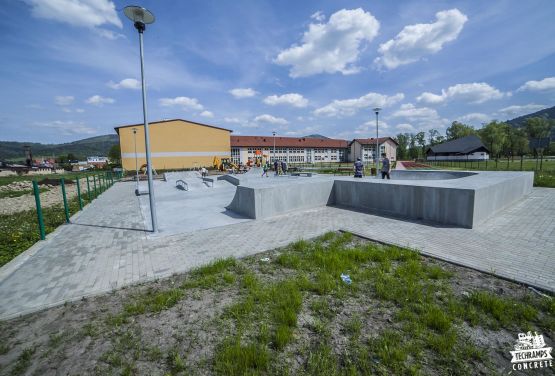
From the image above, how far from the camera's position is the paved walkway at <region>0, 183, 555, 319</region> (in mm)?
4211

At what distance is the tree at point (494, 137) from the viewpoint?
63.9 meters

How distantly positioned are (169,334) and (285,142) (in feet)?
233

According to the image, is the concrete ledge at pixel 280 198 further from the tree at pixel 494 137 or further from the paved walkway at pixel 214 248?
the tree at pixel 494 137

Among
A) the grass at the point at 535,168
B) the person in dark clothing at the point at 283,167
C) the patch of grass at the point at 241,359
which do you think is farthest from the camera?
the person in dark clothing at the point at 283,167

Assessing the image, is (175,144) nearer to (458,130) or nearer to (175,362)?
(175,362)

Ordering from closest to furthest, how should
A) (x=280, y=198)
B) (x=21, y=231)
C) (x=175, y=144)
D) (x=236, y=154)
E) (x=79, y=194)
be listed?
(x=21, y=231) → (x=280, y=198) → (x=79, y=194) → (x=175, y=144) → (x=236, y=154)

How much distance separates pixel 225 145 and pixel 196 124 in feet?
25.1

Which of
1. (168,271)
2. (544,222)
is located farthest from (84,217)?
(544,222)

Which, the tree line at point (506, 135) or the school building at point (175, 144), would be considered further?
the tree line at point (506, 135)

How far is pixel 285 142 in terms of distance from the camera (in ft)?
238

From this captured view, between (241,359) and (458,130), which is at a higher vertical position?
(458,130)

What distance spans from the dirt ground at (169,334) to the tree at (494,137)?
265 ft
